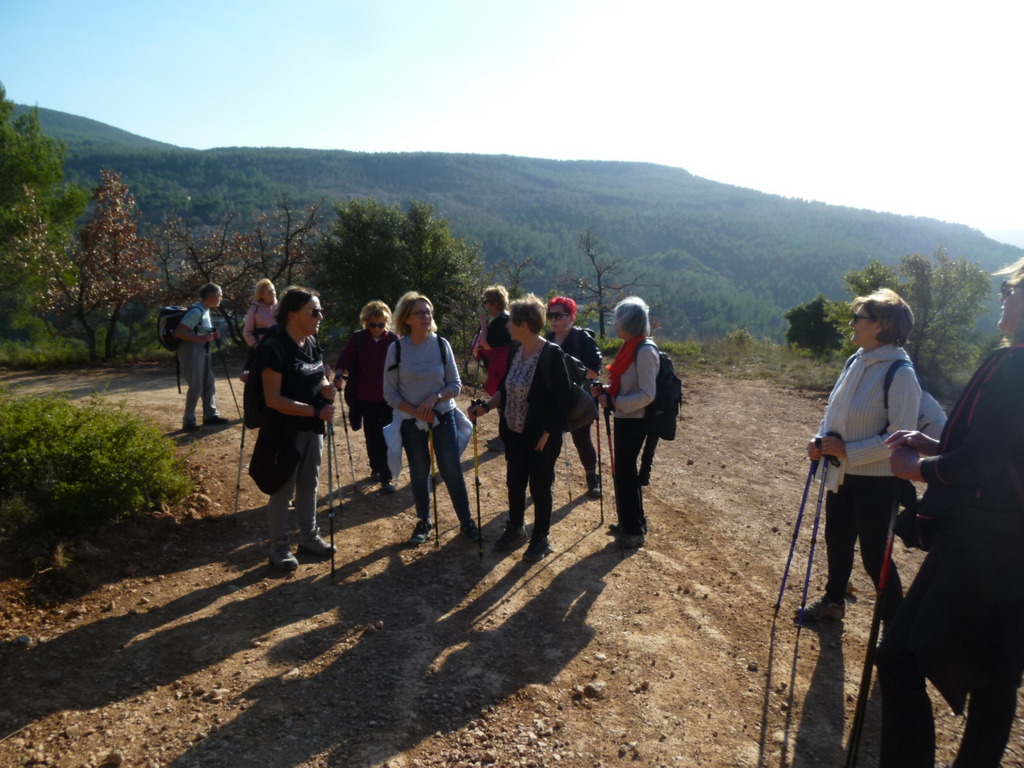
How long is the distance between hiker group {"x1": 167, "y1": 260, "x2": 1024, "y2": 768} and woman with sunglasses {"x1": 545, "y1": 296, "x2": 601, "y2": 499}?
22 millimetres

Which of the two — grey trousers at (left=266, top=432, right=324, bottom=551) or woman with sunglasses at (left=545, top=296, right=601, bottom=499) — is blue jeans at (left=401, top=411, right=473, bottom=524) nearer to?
grey trousers at (left=266, top=432, right=324, bottom=551)

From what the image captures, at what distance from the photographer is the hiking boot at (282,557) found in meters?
4.66

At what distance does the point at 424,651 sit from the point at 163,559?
2386 mm

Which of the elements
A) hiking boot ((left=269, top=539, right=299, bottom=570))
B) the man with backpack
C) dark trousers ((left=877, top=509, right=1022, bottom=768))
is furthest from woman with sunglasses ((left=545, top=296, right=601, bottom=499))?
the man with backpack

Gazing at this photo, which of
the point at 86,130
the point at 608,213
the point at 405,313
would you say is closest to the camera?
the point at 405,313

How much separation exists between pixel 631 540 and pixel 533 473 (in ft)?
3.87

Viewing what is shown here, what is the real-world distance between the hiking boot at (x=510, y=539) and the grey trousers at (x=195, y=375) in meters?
5.00

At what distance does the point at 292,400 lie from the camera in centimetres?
430

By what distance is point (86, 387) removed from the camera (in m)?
12.4

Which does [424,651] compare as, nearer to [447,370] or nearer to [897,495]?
[447,370]

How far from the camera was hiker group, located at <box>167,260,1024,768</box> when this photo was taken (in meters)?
2.23

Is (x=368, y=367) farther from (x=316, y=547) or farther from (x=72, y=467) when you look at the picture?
(x=72, y=467)

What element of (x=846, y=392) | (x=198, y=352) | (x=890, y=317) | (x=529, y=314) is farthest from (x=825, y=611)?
(x=198, y=352)

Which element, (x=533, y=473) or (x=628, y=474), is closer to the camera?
(x=533, y=473)
